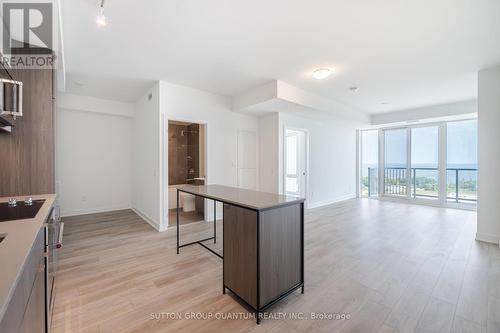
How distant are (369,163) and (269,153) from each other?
4.30 metres

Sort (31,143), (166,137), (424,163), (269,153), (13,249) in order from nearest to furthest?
(13,249) < (31,143) < (166,137) < (269,153) < (424,163)

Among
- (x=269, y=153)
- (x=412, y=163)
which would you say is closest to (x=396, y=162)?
(x=412, y=163)

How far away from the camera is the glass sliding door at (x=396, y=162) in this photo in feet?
21.7

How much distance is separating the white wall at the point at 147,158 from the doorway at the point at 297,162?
269 cm

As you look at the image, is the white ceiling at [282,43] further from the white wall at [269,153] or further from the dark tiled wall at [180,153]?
the dark tiled wall at [180,153]

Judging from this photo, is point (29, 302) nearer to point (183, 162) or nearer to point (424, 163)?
point (183, 162)

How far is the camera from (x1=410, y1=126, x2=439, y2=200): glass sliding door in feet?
20.0

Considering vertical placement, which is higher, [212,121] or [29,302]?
[212,121]

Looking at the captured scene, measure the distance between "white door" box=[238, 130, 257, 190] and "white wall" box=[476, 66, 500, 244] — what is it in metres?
4.00

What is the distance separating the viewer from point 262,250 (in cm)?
175

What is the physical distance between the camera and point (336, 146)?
6.68 m

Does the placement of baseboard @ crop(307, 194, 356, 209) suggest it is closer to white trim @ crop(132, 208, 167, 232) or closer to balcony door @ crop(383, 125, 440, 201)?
balcony door @ crop(383, 125, 440, 201)

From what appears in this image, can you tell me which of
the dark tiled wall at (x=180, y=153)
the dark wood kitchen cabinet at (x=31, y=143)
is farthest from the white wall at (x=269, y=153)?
the dark wood kitchen cabinet at (x=31, y=143)

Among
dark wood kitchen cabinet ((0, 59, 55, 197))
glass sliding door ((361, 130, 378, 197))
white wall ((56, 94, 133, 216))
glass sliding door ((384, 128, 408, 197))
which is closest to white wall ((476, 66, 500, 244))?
glass sliding door ((384, 128, 408, 197))
